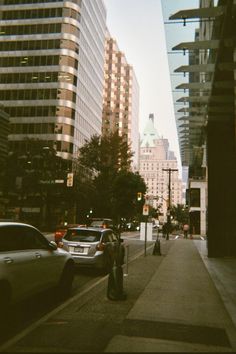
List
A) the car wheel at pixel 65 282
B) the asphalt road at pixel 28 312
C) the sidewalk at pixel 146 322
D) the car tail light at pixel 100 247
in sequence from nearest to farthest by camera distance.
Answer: the sidewalk at pixel 146 322 → the asphalt road at pixel 28 312 → the car wheel at pixel 65 282 → the car tail light at pixel 100 247

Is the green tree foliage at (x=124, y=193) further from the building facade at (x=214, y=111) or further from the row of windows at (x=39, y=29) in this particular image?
the building facade at (x=214, y=111)

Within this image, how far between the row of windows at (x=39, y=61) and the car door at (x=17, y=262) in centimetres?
6201

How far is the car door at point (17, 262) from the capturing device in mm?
6238

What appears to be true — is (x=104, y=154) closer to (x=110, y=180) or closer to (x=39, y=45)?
(x=110, y=180)

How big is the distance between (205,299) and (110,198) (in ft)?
171

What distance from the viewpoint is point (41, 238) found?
315 inches

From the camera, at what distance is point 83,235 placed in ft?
43.4

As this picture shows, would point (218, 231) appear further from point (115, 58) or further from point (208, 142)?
point (115, 58)

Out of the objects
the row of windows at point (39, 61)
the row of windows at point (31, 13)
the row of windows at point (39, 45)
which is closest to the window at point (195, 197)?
the row of windows at point (39, 61)

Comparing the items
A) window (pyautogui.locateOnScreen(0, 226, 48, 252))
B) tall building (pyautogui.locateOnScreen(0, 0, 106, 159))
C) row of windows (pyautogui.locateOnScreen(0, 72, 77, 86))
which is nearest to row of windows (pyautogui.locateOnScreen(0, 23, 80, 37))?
tall building (pyautogui.locateOnScreen(0, 0, 106, 159))

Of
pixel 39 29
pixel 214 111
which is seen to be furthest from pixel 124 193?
pixel 214 111

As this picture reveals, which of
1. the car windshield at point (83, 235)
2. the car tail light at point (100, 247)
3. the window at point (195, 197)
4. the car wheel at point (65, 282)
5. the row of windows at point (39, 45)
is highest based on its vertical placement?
the row of windows at point (39, 45)

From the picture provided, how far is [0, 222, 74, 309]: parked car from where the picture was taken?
20.5 feet

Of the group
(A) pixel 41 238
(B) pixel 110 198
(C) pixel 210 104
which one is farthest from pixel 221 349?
(B) pixel 110 198
